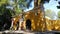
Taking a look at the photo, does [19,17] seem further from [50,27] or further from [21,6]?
[21,6]

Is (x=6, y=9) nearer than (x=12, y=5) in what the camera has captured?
Yes

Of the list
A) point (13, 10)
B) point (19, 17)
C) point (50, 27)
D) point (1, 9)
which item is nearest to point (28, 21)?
point (19, 17)

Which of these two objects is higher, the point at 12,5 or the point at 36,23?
the point at 12,5

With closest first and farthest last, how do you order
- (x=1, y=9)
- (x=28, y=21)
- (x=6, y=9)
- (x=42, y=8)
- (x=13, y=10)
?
1. (x=42, y=8)
2. (x=28, y=21)
3. (x=1, y=9)
4. (x=6, y=9)
5. (x=13, y=10)

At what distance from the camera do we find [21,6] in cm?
3356

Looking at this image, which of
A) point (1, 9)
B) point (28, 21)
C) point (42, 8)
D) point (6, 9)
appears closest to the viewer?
point (42, 8)

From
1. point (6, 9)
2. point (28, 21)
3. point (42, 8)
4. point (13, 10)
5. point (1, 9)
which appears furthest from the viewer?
point (13, 10)

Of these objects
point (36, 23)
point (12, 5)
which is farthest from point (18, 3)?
point (36, 23)

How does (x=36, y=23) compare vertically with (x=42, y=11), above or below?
below

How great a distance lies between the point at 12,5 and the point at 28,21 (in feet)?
31.1

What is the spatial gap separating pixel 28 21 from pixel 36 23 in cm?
141

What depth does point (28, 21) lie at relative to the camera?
2317 cm

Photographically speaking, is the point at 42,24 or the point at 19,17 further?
the point at 19,17

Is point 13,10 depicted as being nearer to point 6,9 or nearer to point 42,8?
point 6,9
